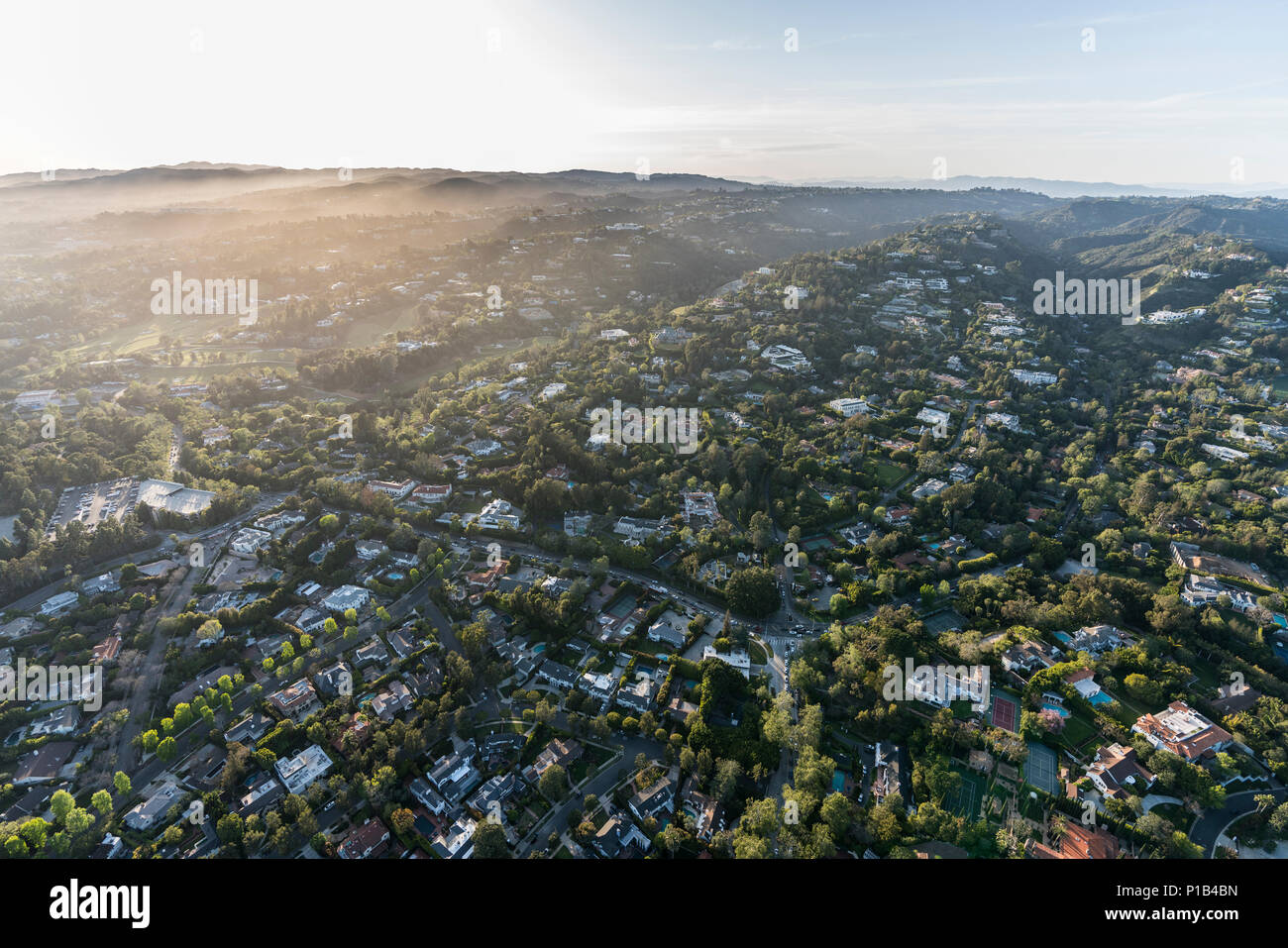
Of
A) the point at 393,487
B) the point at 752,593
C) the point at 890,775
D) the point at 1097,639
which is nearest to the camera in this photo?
the point at 890,775

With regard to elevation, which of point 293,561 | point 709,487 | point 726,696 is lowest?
point 726,696

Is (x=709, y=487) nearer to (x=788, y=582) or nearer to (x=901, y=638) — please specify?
(x=788, y=582)

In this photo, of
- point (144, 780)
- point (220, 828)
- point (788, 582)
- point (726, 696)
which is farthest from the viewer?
point (788, 582)

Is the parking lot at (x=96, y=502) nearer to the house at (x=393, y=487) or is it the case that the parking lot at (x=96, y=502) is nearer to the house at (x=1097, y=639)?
the house at (x=393, y=487)

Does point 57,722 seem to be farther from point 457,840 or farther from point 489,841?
point 489,841

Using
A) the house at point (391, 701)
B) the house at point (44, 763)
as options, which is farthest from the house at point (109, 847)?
the house at point (391, 701)

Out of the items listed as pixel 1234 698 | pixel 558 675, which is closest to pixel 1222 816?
pixel 1234 698
